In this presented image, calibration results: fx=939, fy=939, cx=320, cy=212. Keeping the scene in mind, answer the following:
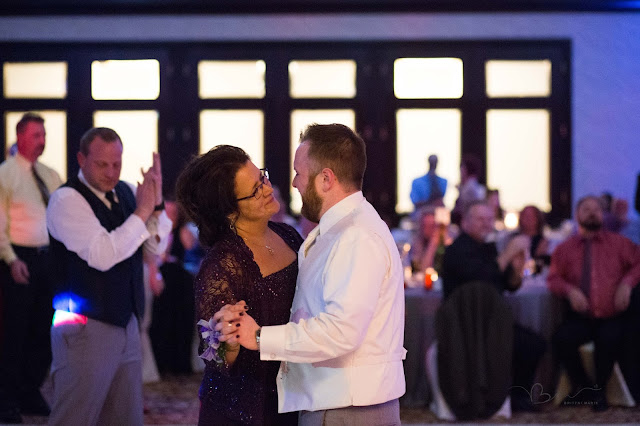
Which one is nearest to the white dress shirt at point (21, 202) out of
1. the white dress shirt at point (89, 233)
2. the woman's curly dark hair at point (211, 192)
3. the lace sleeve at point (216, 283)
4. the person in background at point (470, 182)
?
the white dress shirt at point (89, 233)

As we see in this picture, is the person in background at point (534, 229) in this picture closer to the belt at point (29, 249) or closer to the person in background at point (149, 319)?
the person in background at point (149, 319)

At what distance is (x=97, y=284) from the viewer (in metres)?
3.39

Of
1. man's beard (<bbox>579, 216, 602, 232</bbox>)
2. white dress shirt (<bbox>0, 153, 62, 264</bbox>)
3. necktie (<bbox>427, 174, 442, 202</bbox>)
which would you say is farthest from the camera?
necktie (<bbox>427, 174, 442, 202</bbox>)

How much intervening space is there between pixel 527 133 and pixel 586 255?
15.1 ft

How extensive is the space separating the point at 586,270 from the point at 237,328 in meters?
4.30

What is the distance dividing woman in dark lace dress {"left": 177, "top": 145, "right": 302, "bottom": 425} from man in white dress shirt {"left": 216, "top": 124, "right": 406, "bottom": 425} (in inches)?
5.8

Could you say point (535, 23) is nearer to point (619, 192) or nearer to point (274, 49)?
point (619, 192)

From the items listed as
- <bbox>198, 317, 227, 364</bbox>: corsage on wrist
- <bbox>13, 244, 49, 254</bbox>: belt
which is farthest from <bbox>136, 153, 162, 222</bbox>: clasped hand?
<bbox>13, 244, 49, 254</bbox>: belt

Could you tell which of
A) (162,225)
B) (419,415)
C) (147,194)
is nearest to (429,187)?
(419,415)

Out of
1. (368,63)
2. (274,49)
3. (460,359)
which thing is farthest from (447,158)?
(460,359)

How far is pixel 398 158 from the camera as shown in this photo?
34.6 ft

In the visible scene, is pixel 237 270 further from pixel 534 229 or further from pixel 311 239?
pixel 534 229

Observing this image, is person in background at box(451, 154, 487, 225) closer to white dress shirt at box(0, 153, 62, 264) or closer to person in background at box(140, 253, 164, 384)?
person in background at box(140, 253, 164, 384)

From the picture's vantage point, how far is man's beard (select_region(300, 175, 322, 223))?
7.82 feet
